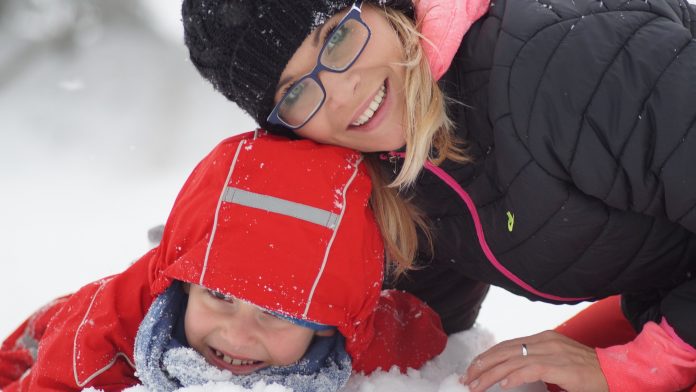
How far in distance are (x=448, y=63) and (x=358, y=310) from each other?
50 centimetres

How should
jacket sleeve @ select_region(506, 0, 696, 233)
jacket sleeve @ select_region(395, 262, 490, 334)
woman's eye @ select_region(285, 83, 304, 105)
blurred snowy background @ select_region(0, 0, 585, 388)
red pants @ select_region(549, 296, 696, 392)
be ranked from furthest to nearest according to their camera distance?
1. blurred snowy background @ select_region(0, 0, 585, 388)
2. jacket sleeve @ select_region(395, 262, 490, 334)
3. red pants @ select_region(549, 296, 696, 392)
4. woman's eye @ select_region(285, 83, 304, 105)
5. jacket sleeve @ select_region(506, 0, 696, 233)

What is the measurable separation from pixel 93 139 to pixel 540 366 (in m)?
2.43

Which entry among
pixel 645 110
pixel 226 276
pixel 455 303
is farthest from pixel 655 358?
pixel 226 276

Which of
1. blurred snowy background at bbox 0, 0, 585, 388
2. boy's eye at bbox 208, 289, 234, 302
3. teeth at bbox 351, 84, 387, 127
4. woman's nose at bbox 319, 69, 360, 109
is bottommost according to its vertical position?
blurred snowy background at bbox 0, 0, 585, 388

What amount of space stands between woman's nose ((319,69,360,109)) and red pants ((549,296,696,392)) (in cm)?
86

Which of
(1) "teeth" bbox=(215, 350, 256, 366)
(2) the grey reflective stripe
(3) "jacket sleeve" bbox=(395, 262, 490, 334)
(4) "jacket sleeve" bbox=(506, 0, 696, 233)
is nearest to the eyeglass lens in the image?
(2) the grey reflective stripe

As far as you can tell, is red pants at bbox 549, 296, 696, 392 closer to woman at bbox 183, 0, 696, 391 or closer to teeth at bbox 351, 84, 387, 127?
woman at bbox 183, 0, 696, 391

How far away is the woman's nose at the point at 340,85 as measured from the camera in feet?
4.17

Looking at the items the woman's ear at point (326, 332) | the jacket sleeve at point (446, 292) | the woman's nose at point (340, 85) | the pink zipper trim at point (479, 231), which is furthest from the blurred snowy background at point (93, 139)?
the woman's nose at point (340, 85)

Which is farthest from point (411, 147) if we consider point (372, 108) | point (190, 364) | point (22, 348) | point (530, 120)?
point (22, 348)

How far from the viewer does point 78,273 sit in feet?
7.77

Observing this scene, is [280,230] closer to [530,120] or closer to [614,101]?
[530,120]

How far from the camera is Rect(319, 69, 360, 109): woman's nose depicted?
1272mm

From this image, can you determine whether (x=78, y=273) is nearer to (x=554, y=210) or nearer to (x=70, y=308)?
(x=70, y=308)
